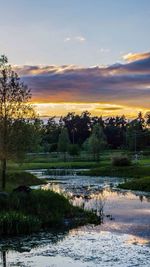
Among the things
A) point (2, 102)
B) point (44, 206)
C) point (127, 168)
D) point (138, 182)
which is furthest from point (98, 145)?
point (44, 206)

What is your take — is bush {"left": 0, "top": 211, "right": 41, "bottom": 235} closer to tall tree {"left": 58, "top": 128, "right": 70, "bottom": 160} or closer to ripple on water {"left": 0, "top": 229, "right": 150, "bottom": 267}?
ripple on water {"left": 0, "top": 229, "right": 150, "bottom": 267}

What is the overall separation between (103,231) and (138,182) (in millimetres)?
32412

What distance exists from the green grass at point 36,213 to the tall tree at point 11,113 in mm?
11498

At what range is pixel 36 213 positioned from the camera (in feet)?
113

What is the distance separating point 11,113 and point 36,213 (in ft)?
54.7

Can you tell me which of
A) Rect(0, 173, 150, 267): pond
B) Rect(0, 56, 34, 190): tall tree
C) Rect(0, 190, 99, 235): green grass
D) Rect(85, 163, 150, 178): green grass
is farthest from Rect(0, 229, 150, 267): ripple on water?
Rect(85, 163, 150, 178): green grass

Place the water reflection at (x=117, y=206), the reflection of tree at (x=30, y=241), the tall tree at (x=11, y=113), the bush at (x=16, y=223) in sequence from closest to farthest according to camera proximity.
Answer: the reflection of tree at (x=30, y=241) → the bush at (x=16, y=223) → the water reflection at (x=117, y=206) → the tall tree at (x=11, y=113)

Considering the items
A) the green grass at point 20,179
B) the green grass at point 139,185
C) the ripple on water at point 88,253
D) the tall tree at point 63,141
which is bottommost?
the ripple on water at point 88,253

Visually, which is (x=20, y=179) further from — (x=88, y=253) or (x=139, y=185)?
(x=88, y=253)

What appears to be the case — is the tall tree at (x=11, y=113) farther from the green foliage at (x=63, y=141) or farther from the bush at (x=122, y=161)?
the green foliage at (x=63, y=141)

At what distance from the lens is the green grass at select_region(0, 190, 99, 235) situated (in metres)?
31.4

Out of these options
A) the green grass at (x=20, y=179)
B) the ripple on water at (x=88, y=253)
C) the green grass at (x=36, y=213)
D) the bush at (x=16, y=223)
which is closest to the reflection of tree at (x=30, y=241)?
the ripple on water at (x=88, y=253)

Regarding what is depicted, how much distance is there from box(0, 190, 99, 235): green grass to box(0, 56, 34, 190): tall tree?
11498 mm

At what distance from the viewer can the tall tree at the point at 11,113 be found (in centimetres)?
4800
